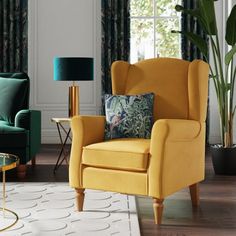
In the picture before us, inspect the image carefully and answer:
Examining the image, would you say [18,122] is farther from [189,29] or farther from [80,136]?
[189,29]

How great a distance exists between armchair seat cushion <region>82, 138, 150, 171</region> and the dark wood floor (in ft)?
1.25

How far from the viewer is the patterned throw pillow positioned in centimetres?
336

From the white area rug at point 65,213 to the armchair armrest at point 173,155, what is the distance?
307 mm

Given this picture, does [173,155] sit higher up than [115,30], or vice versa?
[115,30]

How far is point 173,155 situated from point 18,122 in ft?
6.13

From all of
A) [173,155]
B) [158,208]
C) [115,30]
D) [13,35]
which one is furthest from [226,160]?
[13,35]

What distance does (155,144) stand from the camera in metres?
2.84

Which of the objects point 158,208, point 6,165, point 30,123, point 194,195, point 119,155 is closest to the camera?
point 6,165

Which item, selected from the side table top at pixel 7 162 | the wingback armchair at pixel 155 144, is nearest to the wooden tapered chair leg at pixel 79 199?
the wingback armchair at pixel 155 144

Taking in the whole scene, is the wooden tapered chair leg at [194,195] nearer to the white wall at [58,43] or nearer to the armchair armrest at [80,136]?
the armchair armrest at [80,136]

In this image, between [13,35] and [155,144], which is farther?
[13,35]

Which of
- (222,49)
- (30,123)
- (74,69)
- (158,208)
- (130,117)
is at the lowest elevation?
(158,208)

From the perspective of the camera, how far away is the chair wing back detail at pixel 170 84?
11.0 ft

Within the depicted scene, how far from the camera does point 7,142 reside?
419 cm
